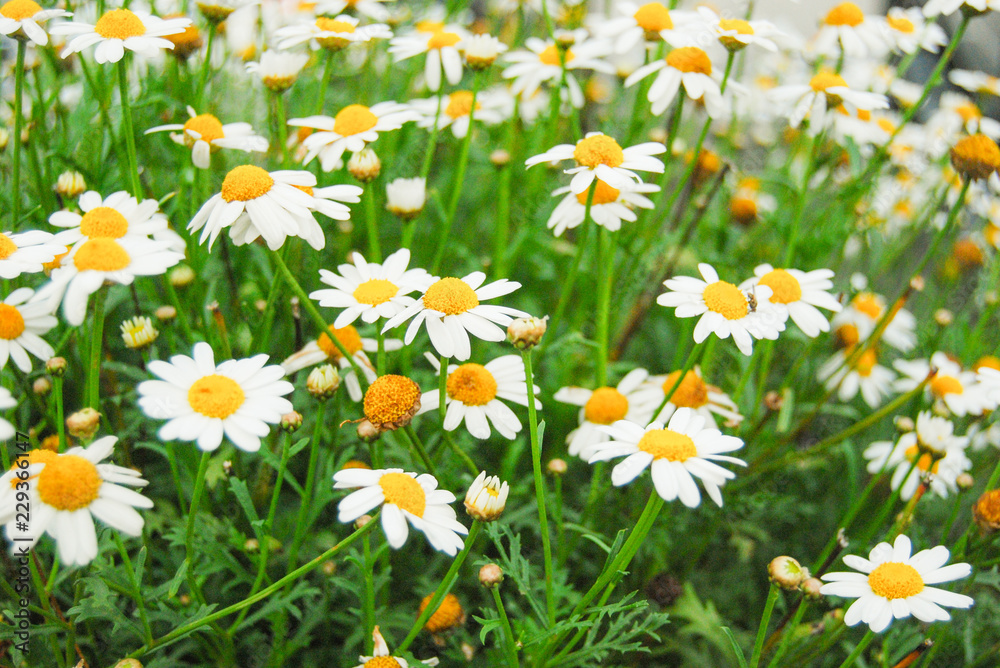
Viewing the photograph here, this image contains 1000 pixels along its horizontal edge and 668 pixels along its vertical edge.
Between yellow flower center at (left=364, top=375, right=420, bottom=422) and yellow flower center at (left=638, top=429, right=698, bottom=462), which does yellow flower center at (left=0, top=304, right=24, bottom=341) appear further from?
yellow flower center at (left=638, top=429, right=698, bottom=462)

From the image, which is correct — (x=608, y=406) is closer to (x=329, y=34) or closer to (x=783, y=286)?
(x=783, y=286)

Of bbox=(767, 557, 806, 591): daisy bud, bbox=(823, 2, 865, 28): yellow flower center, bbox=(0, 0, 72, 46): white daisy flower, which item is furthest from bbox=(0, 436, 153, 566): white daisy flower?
bbox=(823, 2, 865, 28): yellow flower center

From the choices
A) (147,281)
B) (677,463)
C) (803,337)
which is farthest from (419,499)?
(803,337)

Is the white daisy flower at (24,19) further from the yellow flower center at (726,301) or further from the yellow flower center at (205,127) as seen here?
the yellow flower center at (726,301)

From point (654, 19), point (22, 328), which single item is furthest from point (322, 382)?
point (654, 19)

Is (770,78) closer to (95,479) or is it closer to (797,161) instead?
(797,161)

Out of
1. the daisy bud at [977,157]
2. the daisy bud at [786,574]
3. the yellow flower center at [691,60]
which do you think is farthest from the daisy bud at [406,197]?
the daisy bud at [977,157]
